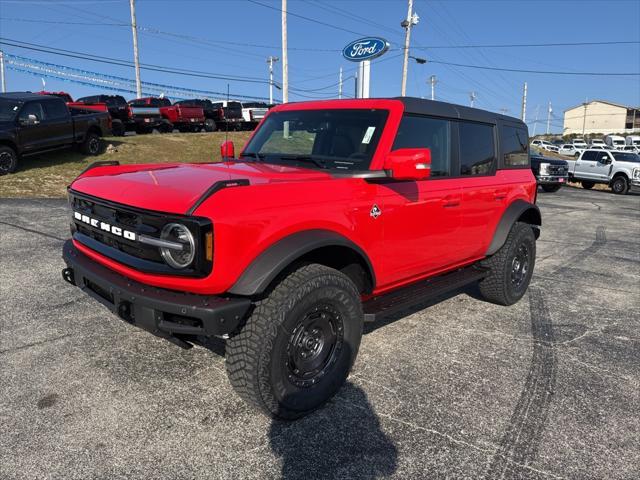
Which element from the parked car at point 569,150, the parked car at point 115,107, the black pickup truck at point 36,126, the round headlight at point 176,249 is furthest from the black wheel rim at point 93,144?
the parked car at point 569,150

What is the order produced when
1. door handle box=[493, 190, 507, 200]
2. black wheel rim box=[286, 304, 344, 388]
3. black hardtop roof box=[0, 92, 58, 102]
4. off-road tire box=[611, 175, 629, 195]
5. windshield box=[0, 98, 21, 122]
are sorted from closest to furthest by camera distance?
black wheel rim box=[286, 304, 344, 388]
door handle box=[493, 190, 507, 200]
windshield box=[0, 98, 21, 122]
black hardtop roof box=[0, 92, 58, 102]
off-road tire box=[611, 175, 629, 195]

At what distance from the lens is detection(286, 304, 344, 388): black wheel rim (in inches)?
111

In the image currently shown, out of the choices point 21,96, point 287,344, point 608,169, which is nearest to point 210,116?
point 21,96

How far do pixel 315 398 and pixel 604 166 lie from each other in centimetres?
2208

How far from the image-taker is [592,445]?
267 cm

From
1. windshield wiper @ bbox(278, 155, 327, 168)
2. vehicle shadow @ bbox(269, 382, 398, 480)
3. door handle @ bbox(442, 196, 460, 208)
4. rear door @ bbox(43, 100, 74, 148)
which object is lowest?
vehicle shadow @ bbox(269, 382, 398, 480)

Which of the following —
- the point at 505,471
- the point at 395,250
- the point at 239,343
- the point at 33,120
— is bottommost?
the point at 505,471

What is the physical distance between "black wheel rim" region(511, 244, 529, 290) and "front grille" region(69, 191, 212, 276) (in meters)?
3.65

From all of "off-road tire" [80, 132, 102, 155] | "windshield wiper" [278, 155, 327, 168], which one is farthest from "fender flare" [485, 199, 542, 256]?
"off-road tire" [80, 132, 102, 155]

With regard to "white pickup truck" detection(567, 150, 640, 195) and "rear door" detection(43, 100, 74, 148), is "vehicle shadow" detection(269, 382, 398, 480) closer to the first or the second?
"rear door" detection(43, 100, 74, 148)

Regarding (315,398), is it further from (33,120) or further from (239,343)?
(33,120)

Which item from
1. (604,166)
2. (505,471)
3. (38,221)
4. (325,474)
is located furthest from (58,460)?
(604,166)

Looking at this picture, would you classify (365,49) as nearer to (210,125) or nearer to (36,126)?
(210,125)

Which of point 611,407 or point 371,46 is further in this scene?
point 371,46
